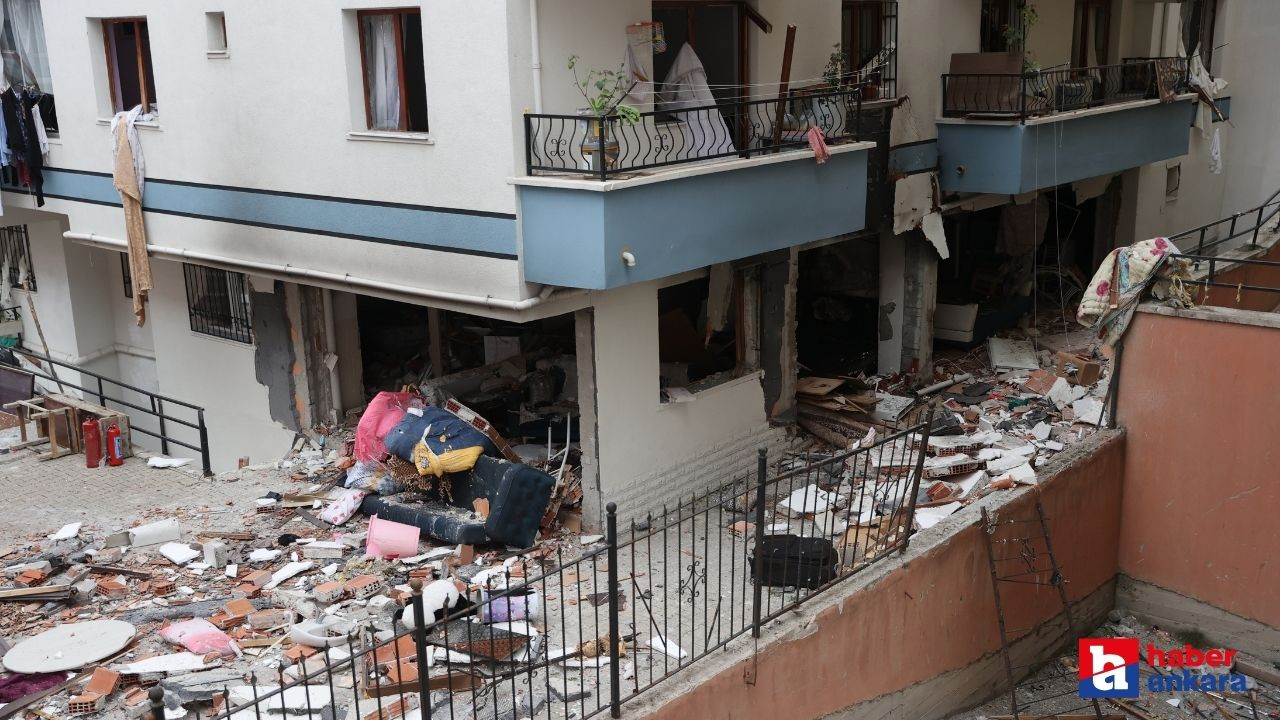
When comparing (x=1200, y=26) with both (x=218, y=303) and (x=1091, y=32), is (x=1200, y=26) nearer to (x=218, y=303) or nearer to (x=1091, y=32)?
(x=1091, y=32)

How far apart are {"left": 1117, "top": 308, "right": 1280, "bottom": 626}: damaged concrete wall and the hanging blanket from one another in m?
0.19

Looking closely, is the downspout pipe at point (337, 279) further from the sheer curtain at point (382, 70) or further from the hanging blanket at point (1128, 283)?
the hanging blanket at point (1128, 283)

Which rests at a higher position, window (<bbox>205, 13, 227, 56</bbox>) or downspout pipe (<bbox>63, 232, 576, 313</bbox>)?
window (<bbox>205, 13, 227, 56</bbox>)

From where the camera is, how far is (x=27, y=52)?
16.0 m

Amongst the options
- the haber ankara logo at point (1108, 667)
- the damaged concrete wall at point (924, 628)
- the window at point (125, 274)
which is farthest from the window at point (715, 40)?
the window at point (125, 274)

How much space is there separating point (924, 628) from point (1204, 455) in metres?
4.21

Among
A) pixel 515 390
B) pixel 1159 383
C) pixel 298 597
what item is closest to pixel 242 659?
pixel 298 597

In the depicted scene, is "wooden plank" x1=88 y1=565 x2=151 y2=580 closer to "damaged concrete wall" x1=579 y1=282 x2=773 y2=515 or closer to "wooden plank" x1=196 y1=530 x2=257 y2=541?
"wooden plank" x1=196 y1=530 x2=257 y2=541

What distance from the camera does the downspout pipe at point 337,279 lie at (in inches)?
432

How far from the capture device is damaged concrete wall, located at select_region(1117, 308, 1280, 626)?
1173cm

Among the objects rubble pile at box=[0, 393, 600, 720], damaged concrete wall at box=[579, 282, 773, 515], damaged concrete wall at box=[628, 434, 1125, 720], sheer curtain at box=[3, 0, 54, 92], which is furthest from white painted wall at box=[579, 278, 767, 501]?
sheer curtain at box=[3, 0, 54, 92]

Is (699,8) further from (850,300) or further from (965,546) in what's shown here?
(850,300)

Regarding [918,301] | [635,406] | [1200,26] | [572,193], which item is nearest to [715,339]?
[918,301]

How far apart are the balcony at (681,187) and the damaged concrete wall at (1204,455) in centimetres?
378
